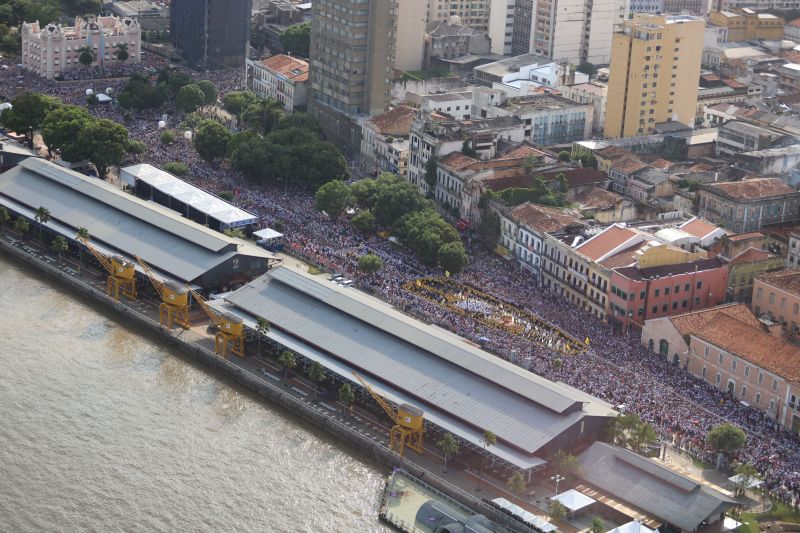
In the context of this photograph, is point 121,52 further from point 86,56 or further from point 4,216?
point 4,216

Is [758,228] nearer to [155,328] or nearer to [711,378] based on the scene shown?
[711,378]

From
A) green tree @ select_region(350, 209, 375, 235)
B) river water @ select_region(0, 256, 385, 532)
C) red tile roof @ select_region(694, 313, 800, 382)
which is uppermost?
red tile roof @ select_region(694, 313, 800, 382)

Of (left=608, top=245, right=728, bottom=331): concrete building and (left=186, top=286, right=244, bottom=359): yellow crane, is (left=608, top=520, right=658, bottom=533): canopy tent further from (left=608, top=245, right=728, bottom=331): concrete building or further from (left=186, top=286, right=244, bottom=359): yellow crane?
(left=186, top=286, right=244, bottom=359): yellow crane

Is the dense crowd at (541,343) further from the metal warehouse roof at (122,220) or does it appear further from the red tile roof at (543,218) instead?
the metal warehouse roof at (122,220)

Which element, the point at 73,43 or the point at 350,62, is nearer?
the point at 350,62

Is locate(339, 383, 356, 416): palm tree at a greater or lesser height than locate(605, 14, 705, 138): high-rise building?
lesser

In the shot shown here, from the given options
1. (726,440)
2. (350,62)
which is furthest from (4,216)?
(726,440)

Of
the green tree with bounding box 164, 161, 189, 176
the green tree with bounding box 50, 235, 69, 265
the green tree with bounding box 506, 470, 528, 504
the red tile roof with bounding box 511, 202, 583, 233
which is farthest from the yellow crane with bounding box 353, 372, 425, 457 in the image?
the green tree with bounding box 164, 161, 189, 176
